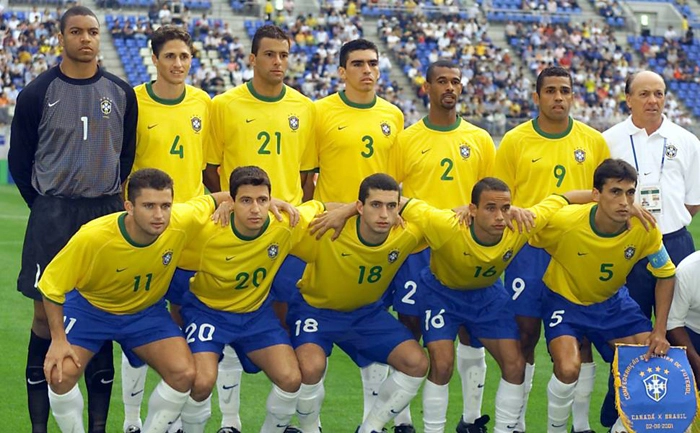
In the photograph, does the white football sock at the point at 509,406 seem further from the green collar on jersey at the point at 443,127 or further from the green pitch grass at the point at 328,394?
the green collar on jersey at the point at 443,127

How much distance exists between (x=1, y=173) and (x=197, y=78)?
6.24 m

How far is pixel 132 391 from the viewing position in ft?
22.1

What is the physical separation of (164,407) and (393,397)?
137cm

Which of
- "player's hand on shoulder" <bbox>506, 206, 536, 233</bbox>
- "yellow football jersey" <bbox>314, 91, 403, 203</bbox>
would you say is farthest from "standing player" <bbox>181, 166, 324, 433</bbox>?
"player's hand on shoulder" <bbox>506, 206, 536, 233</bbox>

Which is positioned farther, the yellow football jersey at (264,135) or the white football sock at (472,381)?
the yellow football jersey at (264,135)

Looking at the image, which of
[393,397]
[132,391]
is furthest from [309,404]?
[132,391]

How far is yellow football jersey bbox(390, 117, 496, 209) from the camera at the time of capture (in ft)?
23.6

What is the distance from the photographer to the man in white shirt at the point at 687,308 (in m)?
6.70

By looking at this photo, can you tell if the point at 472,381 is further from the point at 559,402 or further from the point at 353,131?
the point at 353,131

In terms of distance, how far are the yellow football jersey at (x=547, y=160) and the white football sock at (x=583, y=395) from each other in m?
1.15

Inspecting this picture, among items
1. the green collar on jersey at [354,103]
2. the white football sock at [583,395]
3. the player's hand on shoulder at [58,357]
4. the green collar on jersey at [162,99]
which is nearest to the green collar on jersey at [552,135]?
the green collar on jersey at [354,103]

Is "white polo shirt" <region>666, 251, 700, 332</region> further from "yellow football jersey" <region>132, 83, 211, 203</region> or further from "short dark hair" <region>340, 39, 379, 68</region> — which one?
"yellow football jersey" <region>132, 83, 211, 203</region>

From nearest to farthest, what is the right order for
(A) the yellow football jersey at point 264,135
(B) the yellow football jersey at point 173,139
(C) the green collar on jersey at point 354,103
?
(B) the yellow football jersey at point 173,139
(A) the yellow football jersey at point 264,135
(C) the green collar on jersey at point 354,103

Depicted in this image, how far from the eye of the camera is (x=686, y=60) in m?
36.0
